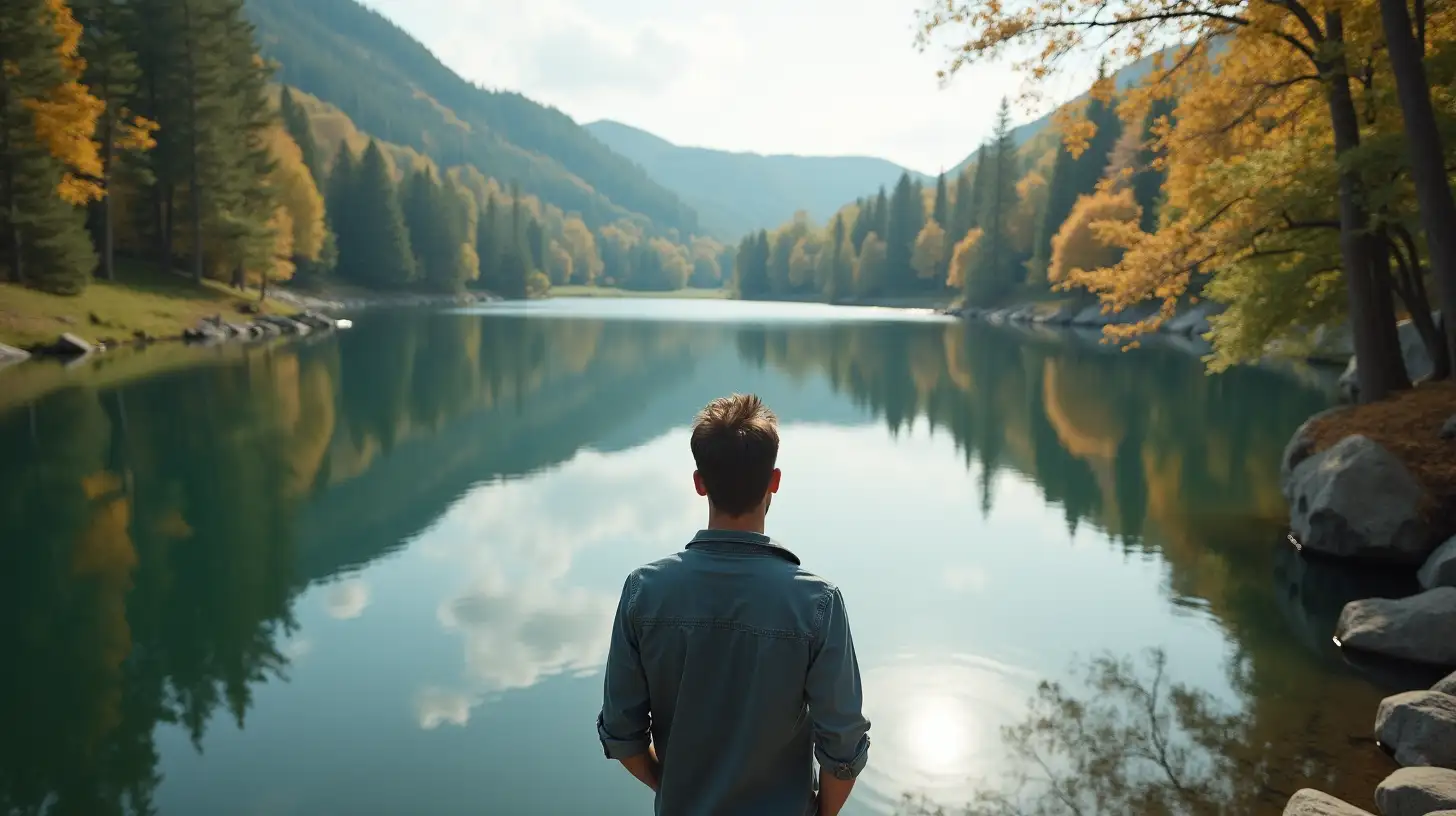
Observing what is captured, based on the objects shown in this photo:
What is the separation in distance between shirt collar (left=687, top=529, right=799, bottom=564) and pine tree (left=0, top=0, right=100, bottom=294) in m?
39.0

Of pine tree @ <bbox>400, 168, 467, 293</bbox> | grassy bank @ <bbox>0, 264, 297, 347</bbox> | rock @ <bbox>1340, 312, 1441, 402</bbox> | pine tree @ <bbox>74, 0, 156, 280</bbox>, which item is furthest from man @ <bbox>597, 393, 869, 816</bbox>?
pine tree @ <bbox>400, 168, 467, 293</bbox>

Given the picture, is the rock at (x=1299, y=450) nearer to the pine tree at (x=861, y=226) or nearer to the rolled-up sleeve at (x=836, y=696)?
the rolled-up sleeve at (x=836, y=696)

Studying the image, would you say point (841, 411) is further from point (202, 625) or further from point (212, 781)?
point (212, 781)

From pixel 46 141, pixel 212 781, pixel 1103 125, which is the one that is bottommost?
pixel 212 781

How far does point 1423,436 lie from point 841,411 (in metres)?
14.7

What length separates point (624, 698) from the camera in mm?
3004

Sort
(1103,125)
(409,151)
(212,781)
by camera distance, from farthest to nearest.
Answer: (409,151) → (1103,125) → (212,781)

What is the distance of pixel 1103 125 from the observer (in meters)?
83.6

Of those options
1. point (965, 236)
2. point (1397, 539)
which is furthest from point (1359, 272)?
point (965, 236)

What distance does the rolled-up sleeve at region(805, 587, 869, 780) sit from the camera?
282 cm

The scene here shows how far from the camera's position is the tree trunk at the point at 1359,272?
13109mm

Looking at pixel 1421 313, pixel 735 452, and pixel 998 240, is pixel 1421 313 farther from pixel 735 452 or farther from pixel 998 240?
pixel 998 240

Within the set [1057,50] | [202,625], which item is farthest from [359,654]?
[1057,50]

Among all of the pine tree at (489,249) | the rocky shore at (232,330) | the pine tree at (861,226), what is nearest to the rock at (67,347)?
the rocky shore at (232,330)
